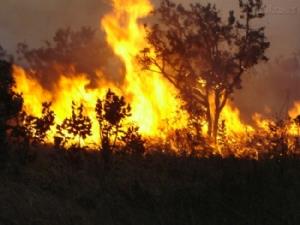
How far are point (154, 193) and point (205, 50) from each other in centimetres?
1705

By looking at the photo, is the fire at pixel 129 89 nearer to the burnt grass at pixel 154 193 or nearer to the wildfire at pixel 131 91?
the wildfire at pixel 131 91

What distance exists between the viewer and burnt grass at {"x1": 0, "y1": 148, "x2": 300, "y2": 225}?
28.9 feet

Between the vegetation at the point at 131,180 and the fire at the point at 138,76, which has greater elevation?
the fire at the point at 138,76

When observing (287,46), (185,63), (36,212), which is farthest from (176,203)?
(287,46)

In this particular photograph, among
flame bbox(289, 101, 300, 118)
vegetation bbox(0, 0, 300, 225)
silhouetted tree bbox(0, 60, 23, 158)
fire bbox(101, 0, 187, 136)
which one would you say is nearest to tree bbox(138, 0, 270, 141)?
fire bbox(101, 0, 187, 136)

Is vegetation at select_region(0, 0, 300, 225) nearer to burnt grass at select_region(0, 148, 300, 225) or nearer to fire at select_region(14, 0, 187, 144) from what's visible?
burnt grass at select_region(0, 148, 300, 225)

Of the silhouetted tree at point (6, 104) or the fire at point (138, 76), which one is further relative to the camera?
the fire at point (138, 76)

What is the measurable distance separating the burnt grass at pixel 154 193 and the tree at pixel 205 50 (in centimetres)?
1324

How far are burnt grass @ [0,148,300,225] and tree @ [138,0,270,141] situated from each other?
43.4 feet

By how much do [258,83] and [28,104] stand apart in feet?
81.3

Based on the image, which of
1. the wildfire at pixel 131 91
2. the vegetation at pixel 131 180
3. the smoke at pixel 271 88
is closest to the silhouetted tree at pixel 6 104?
the vegetation at pixel 131 180

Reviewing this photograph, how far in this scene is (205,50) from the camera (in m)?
26.6

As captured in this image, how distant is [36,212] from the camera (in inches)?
334

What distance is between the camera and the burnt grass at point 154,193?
8812mm
